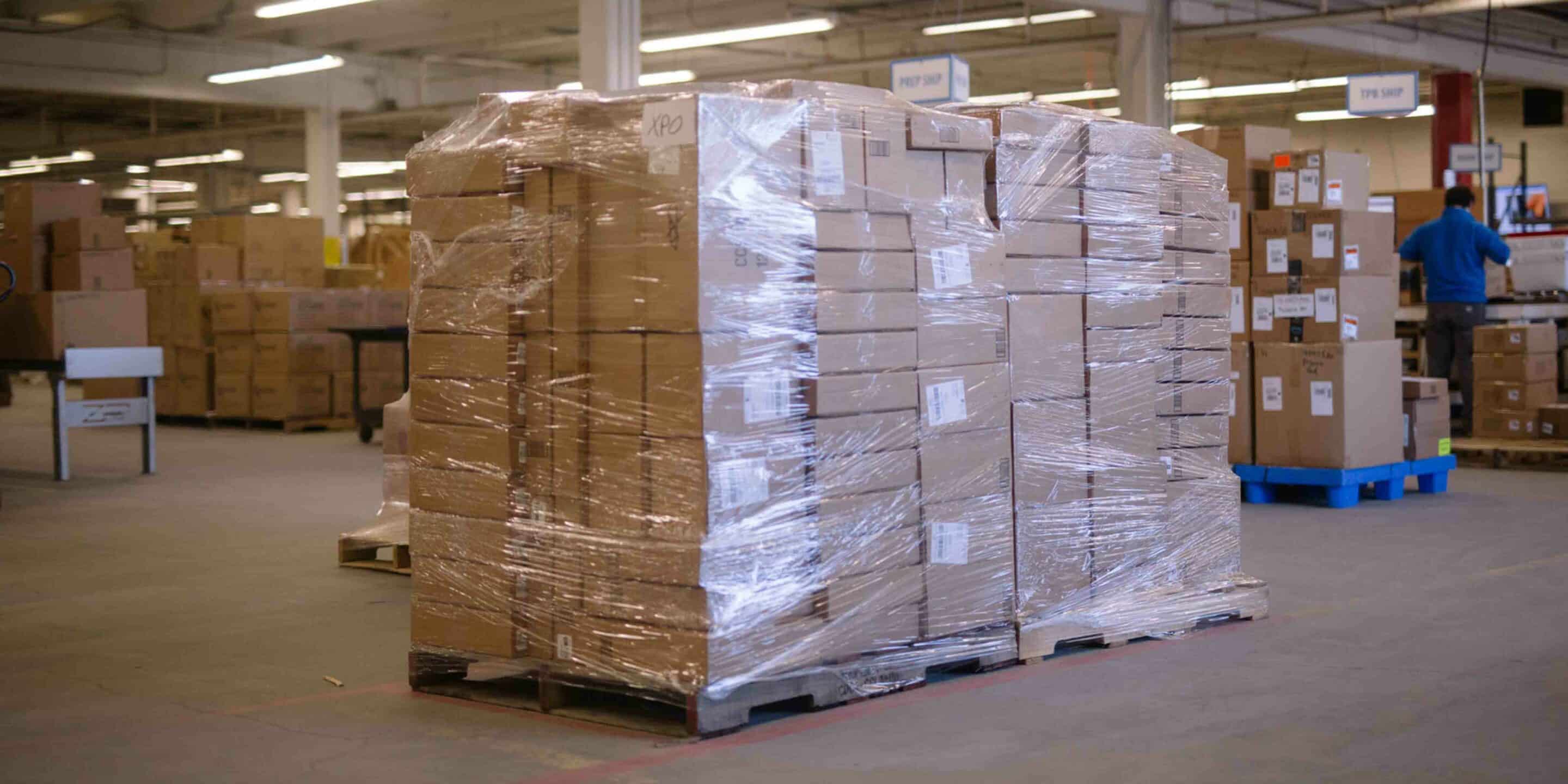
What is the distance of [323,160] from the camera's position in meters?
20.2

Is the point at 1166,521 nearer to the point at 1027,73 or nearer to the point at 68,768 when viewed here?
the point at 68,768

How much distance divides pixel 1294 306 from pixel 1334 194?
2.09 feet

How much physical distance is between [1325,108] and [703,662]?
82.7 feet

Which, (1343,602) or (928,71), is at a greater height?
(928,71)

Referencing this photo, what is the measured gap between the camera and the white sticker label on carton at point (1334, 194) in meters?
8.12

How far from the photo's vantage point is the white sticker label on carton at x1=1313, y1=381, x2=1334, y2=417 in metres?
8.02

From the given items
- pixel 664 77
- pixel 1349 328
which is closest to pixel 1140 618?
pixel 1349 328

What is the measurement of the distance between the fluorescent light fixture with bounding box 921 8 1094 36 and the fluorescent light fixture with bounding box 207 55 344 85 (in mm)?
7015

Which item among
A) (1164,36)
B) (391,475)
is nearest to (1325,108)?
(1164,36)

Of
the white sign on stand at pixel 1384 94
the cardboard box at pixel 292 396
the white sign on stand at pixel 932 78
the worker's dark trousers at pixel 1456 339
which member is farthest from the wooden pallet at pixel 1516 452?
the cardboard box at pixel 292 396

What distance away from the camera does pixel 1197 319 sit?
17.9 feet

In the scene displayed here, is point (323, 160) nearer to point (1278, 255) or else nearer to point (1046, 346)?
point (1278, 255)

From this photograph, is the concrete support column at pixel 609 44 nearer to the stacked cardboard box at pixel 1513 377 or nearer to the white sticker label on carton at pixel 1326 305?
the white sticker label on carton at pixel 1326 305

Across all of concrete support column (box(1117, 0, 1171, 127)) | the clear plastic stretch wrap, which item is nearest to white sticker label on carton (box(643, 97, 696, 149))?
the clear plastic stretch wrap
